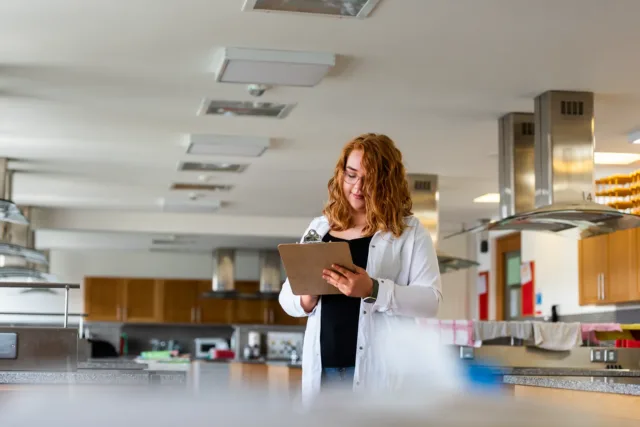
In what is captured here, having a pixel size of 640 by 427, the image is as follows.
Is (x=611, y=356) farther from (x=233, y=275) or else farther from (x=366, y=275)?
(x=233, y=275)

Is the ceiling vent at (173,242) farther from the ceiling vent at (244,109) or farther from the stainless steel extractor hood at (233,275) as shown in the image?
the ceiling vent at (244,109)

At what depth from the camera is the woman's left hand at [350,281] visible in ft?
6.84

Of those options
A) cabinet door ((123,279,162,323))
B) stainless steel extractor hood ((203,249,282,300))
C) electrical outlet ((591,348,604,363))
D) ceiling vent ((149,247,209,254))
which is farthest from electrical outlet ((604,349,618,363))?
cabinet door ((123,279,162,323))

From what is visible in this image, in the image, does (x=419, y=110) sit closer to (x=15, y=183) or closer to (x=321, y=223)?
(x=321, y=223)

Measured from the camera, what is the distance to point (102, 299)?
14.1m

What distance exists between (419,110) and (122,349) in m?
9.03

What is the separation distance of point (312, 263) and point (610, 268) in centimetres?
627

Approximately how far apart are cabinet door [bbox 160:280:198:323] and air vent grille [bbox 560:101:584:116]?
375 inches

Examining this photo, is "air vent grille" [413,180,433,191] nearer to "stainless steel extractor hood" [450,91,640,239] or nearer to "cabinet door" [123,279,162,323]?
"stainless steel extractor hood" [450,91,640,239]

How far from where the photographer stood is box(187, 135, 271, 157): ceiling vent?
7.09 meters

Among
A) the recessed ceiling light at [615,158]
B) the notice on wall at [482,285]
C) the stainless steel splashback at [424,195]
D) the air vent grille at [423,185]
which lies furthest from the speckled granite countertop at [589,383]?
the notice on wall at [482,285]

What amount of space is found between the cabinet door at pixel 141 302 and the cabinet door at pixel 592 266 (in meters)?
7.42

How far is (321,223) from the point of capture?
7.57 ft

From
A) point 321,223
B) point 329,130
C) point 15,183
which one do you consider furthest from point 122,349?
point 321,223
